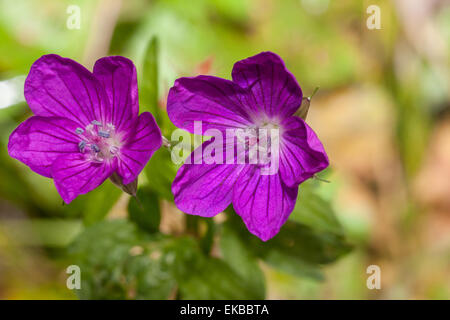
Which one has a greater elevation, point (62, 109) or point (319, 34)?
point (319, 34)

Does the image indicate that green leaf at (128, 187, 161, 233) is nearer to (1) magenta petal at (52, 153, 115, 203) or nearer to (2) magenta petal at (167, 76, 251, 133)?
(1) magenta petal at (52, 153, 115, 203)

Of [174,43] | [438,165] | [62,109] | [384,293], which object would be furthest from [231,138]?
[438,165]

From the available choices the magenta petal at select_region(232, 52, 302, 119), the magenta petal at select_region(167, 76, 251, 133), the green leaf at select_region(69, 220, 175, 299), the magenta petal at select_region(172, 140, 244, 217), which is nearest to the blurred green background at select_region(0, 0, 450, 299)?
the green leaf at select_region(69, 220, 175, 299)

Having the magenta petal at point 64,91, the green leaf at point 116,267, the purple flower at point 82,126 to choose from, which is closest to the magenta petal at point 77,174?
the purple flower at point 82,126

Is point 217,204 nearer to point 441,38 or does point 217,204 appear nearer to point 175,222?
point 175,222

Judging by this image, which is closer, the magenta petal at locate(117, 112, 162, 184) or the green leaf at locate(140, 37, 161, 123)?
the magenta petal at locate(117, 112, 162, 184)

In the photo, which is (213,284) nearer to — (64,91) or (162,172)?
(162,172)

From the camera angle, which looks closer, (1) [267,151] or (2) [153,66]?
(1) [267,151]

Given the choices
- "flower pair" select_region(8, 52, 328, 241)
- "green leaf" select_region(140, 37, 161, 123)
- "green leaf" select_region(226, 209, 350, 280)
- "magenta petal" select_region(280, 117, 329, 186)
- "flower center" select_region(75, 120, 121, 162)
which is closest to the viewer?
"magenta petal" select_region(280, 117, 329, 186)
